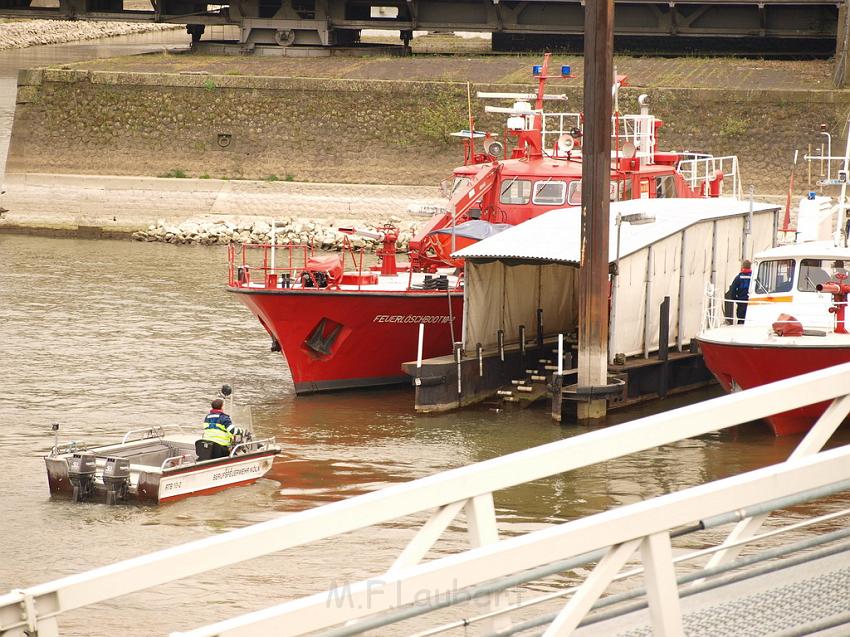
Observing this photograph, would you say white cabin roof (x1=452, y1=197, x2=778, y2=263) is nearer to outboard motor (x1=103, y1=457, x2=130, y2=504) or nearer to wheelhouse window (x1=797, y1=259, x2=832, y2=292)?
wheelhouse window (x1=797, y1=259, x2=832, y2=292)

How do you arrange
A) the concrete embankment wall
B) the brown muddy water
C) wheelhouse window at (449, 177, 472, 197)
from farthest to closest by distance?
the concrete embankment wall
wheelhouse window at (449, 177, 472, 197)
the brown muddy water

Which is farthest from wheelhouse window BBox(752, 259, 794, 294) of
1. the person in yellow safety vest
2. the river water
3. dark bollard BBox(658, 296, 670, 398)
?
the person in yellow safety vest

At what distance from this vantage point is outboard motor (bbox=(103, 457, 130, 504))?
12.9 meters

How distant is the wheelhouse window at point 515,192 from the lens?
20.6 metres

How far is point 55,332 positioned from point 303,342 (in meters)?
5.94

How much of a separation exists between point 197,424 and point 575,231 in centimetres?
535

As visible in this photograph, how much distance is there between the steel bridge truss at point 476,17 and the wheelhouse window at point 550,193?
23.5 metres

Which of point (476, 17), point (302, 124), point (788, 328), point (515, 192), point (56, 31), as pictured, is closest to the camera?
point (788, 328)

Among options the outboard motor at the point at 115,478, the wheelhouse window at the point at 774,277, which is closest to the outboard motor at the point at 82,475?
the outboard motor at the point at 115,478

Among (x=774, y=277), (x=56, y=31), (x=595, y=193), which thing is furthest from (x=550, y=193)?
(x=56, y=31)

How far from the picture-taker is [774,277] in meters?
17.3

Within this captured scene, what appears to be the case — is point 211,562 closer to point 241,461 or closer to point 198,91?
point 241,461

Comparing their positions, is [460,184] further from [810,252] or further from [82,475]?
[82,475]

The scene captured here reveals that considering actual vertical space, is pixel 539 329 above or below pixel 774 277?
below
